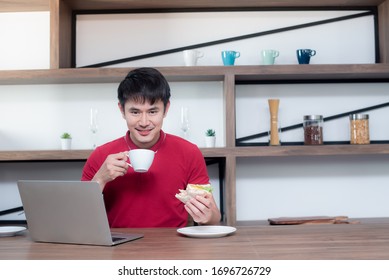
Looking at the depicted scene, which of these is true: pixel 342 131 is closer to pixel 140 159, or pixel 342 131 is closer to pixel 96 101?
pixel 96 101

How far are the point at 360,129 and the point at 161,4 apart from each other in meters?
1.40

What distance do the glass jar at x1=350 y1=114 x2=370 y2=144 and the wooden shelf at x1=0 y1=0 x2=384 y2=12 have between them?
0.73 metres

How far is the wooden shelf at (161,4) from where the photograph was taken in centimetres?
279

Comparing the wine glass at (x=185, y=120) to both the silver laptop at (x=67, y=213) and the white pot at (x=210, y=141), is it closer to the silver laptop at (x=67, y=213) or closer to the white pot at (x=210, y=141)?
the white pot at (x=210, y=141)

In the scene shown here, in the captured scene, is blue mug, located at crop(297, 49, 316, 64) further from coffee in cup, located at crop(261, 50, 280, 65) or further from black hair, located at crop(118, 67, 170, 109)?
black hair, located at crop(118, 67, 170, 109)

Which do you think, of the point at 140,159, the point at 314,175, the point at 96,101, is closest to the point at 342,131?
the point at 314,175

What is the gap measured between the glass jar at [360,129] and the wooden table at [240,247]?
129 cm

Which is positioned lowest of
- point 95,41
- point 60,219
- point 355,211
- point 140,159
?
point 355,211

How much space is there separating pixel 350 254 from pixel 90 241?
65 centimetres

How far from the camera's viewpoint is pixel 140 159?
1527mm

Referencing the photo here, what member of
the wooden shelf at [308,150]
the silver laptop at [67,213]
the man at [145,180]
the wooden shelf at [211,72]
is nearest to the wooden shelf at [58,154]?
the wooden shelf at [308,150]

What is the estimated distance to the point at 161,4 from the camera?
2.84m

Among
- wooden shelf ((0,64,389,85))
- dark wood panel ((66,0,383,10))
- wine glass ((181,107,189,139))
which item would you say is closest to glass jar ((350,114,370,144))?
wooden shelf ((0,64,389,85))
